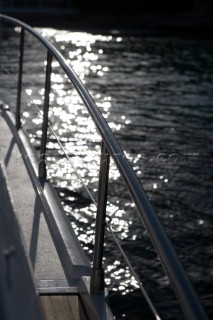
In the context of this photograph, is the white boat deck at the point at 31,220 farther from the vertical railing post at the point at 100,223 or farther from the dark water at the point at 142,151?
the dark water at the point at 142,151

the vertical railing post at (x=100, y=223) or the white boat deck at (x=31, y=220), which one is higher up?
the white boat deck at (x=31, y=220)

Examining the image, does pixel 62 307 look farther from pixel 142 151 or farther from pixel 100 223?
pixel 142 151

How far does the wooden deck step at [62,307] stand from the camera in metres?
2.08

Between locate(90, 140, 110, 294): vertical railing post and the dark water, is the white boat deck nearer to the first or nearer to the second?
locate(90, 140, 110, 294): vertical railing post

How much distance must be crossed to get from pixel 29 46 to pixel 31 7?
13099 mm

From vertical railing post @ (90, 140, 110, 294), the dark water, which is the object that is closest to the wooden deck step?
vertical railing post @ (90, 140, 110, 294)

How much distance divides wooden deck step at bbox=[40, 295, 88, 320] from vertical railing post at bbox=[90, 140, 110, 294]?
3.0 inches

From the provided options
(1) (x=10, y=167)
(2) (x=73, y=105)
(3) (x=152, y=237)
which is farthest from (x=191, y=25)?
(3) (x=152, y=237)

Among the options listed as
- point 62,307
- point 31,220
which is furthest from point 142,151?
point 62,307

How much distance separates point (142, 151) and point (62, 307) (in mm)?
4869

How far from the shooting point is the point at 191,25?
79.8 feet

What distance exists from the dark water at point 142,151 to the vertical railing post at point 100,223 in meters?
1.76

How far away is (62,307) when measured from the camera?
6.96 ft

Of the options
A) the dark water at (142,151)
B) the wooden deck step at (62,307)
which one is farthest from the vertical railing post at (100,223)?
the dark water at (142,151)
